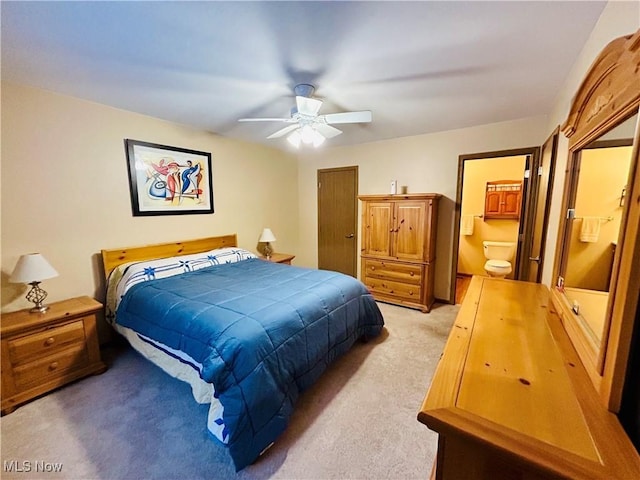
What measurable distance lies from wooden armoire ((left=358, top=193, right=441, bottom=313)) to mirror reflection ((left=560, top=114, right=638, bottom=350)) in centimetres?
206

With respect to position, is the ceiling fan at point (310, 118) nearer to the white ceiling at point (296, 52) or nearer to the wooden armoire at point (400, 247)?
the white ceiling at point (296, 52)

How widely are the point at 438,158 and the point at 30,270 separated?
429 centimetres

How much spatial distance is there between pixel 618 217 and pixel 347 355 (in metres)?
2.20

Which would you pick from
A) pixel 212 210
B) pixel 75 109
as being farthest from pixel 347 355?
pixel 75 109

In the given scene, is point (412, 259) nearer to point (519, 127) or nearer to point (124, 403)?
point (519, 127)

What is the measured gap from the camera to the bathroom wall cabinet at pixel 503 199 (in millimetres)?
4520

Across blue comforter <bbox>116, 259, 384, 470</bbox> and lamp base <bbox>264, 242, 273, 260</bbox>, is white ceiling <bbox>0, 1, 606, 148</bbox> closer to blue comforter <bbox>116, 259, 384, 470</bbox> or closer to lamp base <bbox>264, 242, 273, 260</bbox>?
blue comforter <bbox>116, 259, 384, 470</bbox>

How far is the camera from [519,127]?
304 cm

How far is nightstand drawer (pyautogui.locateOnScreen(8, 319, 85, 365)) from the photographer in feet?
6.16

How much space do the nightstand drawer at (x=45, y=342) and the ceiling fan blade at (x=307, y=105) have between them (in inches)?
97.1

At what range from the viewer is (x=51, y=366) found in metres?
2.03

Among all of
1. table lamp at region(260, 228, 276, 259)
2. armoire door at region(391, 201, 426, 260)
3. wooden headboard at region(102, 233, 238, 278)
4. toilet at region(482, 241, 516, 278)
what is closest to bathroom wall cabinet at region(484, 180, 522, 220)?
toilet at region(482, 241, 516, 278)

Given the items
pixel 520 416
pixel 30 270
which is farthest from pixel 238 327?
pixel 30 270

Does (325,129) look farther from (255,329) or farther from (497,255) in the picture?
(497,255)
